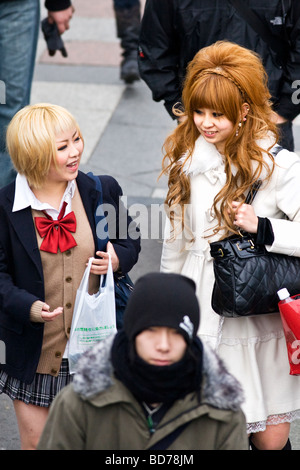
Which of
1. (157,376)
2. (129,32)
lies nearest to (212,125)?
(157,376)

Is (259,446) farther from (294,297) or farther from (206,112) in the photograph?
(206,112)

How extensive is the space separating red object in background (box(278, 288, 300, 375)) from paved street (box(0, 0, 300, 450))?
2.26 meters

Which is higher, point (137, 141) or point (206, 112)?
point (206, 112)

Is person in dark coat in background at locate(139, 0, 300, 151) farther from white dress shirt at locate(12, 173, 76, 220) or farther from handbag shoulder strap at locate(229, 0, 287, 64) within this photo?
white dress shirt at locate(12, 173, 76, 220)

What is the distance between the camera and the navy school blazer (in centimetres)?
337

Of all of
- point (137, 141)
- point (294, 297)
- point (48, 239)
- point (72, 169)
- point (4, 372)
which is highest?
point (72, 169)

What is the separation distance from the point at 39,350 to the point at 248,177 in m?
1.11

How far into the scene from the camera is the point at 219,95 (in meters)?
3.57

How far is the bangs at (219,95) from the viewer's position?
357 cm

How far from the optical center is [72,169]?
11.2 ft

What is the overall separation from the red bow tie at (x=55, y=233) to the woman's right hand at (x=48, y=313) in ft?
0.77

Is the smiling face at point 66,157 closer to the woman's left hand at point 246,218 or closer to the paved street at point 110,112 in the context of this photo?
the woman's left hand at point 246,218
